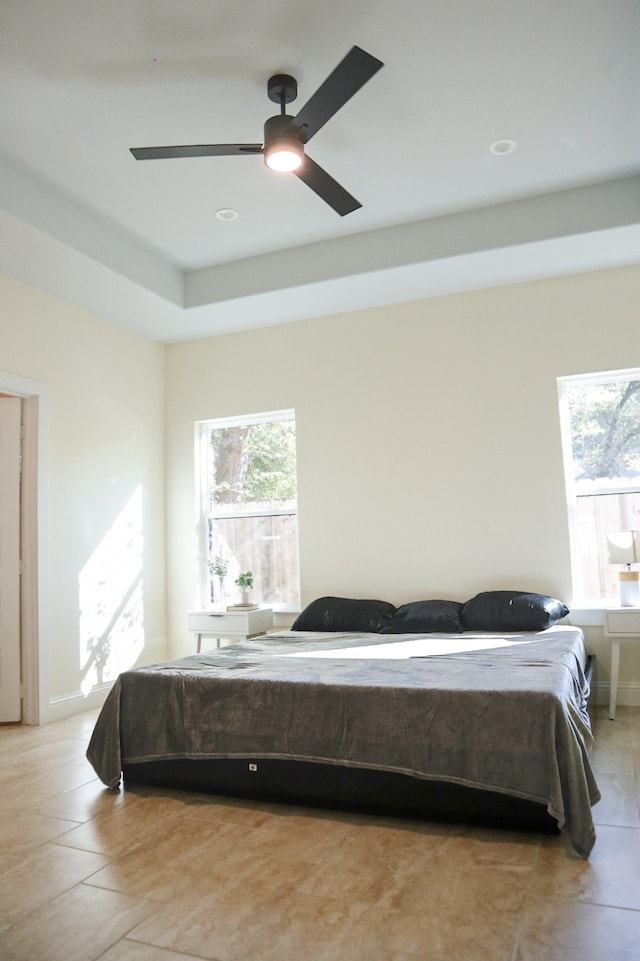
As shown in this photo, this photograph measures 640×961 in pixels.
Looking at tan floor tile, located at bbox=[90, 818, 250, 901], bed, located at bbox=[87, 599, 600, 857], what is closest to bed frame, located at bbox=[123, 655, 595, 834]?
bed, located at bbox=[87, 599, 600, 857]

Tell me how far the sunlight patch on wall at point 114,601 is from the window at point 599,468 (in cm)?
332

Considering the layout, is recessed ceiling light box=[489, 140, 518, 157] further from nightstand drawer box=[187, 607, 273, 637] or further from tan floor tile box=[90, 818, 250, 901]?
tan floor tile box=[90, 818, 250, 901]

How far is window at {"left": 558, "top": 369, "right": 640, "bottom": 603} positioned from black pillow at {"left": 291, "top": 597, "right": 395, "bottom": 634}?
1.33 metres

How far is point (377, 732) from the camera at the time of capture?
2.75m

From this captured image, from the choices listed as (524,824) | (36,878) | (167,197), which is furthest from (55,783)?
(167,197)

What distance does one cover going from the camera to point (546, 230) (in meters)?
4.32

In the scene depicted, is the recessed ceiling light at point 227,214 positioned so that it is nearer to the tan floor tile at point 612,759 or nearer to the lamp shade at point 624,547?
the lamp shade at point 624,547

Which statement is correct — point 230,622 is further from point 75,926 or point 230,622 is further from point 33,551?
point 75,926

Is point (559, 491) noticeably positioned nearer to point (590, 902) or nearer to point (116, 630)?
point (590, 902)

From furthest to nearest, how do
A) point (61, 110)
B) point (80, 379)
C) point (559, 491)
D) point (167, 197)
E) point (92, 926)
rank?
point (80, 379) < point (559, 491) < point (167, 197) < point (61, 110) < point (92, 926)

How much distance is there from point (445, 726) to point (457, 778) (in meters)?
0.18

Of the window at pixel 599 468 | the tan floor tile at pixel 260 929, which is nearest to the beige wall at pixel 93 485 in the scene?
the tan floor tile at pixel 260 929

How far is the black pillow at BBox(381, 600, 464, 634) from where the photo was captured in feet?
14.6

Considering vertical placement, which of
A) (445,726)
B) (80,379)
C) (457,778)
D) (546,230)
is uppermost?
(546,230)
